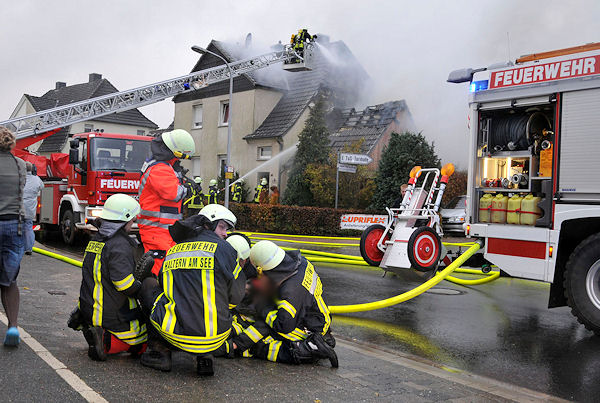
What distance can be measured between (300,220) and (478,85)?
12841 mm

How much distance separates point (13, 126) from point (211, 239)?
45.3 ft

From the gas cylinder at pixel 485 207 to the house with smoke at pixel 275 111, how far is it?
17.9 meters

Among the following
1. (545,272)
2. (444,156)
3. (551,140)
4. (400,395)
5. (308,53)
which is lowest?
(400,395)

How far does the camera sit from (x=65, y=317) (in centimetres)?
594

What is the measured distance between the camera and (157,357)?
4355mm

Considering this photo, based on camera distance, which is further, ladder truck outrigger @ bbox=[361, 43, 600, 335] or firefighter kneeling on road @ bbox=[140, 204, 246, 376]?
ladder truck outrigger @ bbox=[361, 43, 600, 335]

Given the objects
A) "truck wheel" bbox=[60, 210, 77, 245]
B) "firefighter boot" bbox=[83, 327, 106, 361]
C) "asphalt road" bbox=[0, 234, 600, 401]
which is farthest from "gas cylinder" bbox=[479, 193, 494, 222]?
"truck wheel" bbox=[60, 210, 77, 245]

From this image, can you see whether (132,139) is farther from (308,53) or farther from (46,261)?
(308,53)

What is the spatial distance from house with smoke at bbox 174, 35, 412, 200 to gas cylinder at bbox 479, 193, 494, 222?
17.9m

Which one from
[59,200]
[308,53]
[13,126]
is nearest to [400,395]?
[59,200]

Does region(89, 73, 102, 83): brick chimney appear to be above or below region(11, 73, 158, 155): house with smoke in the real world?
above

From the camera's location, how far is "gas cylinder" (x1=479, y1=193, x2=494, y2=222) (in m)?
7.15

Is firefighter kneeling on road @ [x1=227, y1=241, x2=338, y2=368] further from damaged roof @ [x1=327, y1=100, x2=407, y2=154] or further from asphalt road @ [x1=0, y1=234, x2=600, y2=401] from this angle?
damaged roof @ [x1=327, y1=100, x2=407, y2=154]

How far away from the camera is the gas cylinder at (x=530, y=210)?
6.62 metres
